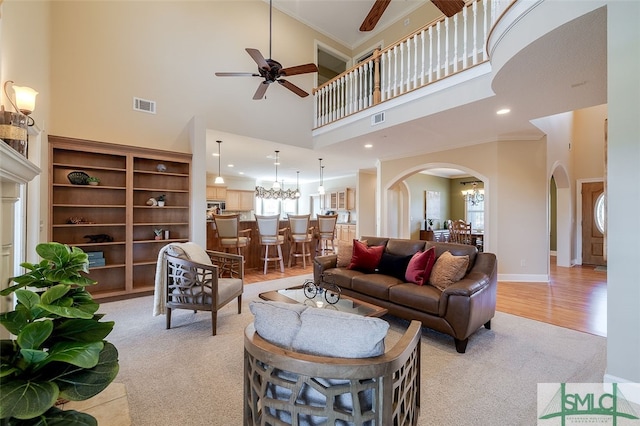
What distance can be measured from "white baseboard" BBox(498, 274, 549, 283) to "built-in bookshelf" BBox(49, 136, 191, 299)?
5.54m

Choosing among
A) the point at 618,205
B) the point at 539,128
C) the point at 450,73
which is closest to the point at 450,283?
the point at 618,205

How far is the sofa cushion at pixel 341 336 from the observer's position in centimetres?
102

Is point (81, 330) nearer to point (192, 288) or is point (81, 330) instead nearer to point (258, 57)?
point (192, 288)

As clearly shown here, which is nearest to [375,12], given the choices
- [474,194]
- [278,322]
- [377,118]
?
[377,118]

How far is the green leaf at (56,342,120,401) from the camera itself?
3.00 feet

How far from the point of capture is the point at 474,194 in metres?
9.12

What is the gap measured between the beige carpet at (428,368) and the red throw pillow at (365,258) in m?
0.73

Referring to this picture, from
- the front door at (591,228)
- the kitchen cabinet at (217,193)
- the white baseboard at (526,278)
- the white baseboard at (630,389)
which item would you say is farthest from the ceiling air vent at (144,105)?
the front door at (591,228)

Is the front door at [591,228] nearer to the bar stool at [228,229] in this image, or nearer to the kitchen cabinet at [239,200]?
the bar stool at [228,229]

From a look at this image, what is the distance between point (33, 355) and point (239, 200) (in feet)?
31.7

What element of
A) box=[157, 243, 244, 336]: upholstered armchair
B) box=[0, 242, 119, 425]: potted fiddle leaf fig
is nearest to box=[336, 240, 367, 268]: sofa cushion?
box=[157, 243, 244, 336]: upholstered armchair

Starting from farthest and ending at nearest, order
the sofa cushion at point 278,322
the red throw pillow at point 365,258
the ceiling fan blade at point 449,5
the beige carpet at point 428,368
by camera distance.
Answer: the red throw pillow at point 365,258 → the ceiling fan blade at point 449,5 → the beige carpet at point 428,368 → the sofa cushion at point 278,322

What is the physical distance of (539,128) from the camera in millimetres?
4574

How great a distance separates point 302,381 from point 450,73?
401cm
